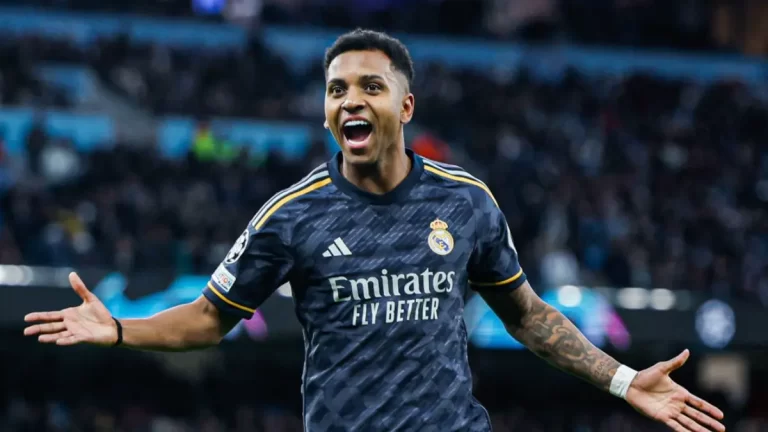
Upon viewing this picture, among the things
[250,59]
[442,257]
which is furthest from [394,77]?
[250,59]

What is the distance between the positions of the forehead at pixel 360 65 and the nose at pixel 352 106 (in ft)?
0.33

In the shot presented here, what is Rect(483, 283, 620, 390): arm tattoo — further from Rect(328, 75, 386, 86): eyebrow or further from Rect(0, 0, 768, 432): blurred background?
Rect(0, 0, 768, 432): blurred background

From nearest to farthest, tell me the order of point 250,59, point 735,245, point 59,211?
point 59,211 < point 735,245 < point 250,59

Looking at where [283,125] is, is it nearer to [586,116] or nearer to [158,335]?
[586,116]

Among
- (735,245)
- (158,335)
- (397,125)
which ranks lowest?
(735,245)

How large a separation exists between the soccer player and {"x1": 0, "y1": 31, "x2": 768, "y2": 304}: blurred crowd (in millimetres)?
8323

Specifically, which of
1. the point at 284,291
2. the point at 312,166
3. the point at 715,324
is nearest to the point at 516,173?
the point at 312,166

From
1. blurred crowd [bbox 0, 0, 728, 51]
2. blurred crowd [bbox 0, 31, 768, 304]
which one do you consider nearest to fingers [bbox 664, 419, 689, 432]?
blurred crowd [bbox 0, 31, 768, 304]

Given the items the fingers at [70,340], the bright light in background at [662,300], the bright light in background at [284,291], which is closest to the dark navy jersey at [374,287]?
the fingers at [70,340]

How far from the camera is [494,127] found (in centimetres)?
1806

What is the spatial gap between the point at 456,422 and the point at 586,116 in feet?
50.3

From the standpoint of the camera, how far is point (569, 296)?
1343 centimetres

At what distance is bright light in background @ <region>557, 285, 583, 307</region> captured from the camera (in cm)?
1342

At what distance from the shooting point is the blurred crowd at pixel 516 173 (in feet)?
43.5
